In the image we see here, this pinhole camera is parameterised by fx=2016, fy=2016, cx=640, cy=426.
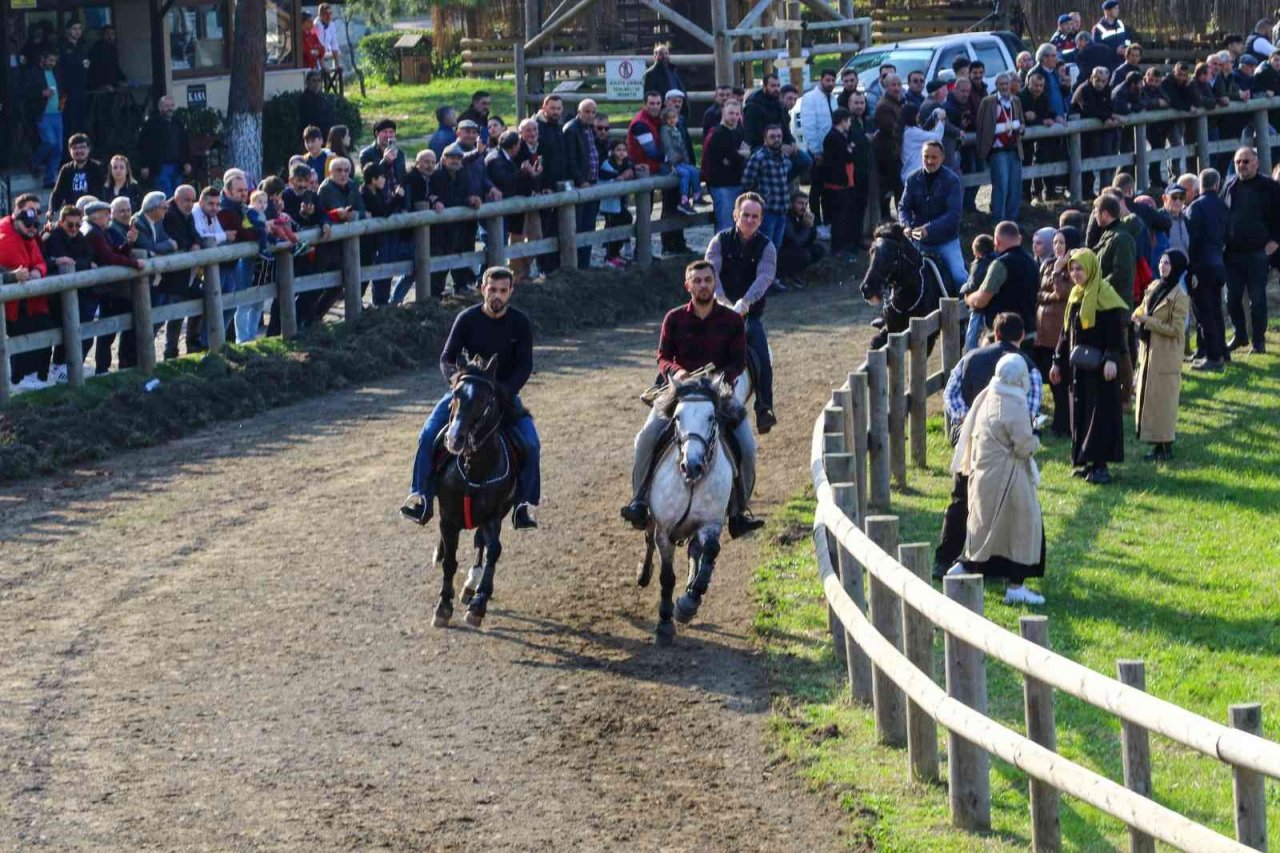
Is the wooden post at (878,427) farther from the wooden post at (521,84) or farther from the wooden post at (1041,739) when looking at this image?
the wooden post at (521,84)

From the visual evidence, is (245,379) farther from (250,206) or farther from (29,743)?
(29,743)

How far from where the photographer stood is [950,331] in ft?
55.6

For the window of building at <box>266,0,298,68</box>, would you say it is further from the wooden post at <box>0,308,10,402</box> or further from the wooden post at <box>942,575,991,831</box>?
the wooden post at <box>942,575,991,831</box>

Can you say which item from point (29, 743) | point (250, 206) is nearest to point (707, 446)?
point (29, 743)

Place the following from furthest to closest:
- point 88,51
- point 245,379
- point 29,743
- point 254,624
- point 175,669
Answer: point 88,51
point 245,379
point 254,624
point 175,669
point 29,743

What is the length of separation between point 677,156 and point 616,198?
1.05m

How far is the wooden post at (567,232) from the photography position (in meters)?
22.7

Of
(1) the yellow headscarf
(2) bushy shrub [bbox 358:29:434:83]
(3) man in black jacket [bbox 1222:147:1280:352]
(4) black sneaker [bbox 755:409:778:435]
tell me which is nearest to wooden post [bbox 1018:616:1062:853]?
(4) black sneaker [bbox 755:409:778:435]

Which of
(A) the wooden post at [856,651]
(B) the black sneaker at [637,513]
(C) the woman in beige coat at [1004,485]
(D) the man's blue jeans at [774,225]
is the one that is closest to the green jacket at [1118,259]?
(C) the woman in beige coat at [1004,485]

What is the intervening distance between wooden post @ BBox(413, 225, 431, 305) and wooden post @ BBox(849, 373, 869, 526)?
7.70 meters

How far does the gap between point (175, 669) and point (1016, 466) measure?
205 inches

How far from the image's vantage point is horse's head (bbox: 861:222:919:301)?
16875mm

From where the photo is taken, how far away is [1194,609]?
12.8 metres

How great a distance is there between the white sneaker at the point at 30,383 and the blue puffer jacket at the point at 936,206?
26.5 feet
